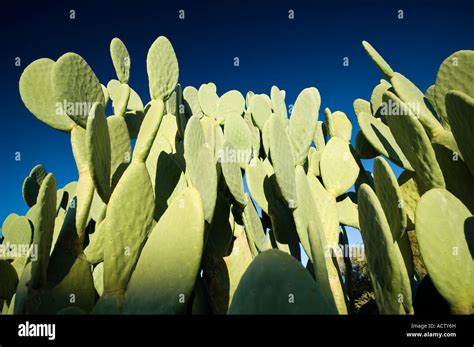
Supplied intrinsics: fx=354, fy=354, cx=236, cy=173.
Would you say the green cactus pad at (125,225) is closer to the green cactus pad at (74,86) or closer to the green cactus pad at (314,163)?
the green cactus pad at (74,86)

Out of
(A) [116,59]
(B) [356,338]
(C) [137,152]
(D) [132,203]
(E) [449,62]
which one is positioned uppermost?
(A) [116,59]

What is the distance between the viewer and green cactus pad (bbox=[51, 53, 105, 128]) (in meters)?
1.26

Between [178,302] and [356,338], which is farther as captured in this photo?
[178,302]

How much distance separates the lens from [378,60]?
53.9 inches

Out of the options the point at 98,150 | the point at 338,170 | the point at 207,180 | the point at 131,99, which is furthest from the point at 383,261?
the point at 131,99

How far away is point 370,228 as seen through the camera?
968 mm

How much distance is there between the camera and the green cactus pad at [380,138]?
1.34 m

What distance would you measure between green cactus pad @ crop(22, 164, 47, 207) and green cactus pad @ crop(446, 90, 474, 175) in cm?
195

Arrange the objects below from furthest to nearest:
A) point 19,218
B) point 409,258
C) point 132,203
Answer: point 19,218, point 409,258, point 132,203

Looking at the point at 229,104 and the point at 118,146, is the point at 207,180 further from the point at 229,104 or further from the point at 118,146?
the point at 229,104

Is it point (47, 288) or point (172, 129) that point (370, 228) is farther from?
point (172, 129)

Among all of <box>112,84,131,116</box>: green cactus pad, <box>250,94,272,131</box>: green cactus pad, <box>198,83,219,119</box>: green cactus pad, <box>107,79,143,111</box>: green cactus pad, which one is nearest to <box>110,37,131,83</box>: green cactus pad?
<box>112,84,131,116</box>: green cactus pad

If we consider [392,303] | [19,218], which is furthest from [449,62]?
[19,218]

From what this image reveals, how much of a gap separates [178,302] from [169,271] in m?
0.08
